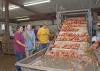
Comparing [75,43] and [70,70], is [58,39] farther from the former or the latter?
[70,70]

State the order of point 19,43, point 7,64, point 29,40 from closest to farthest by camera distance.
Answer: point 19,43
point 29,40
point 7,64

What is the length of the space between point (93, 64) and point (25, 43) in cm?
257

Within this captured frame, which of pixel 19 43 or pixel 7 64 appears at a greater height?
pixel 19 43

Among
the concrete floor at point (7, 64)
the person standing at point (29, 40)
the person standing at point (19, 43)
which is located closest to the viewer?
the person standing at point (19, 43)

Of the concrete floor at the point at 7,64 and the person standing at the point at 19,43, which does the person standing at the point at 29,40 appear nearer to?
the person standing at the point at 19,43

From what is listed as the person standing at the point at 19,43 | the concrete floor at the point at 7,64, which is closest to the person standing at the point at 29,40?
the person standing at the point at 19,43

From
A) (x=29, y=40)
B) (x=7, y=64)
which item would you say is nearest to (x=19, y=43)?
(x=29, y=40)

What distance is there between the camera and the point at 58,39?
4.57 m

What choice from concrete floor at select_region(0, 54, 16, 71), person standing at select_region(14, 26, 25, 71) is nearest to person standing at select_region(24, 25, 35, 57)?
person standing at select_region(14, 26, 25, 71)

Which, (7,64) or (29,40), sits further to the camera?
(7,64)

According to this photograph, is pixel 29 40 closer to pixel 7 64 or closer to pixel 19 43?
pixel 19 43

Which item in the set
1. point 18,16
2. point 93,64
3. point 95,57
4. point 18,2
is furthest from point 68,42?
point 18,16

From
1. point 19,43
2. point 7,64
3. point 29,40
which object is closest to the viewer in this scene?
point 19,43

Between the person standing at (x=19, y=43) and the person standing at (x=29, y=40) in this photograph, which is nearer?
the person standing at (x=19, y=43)
